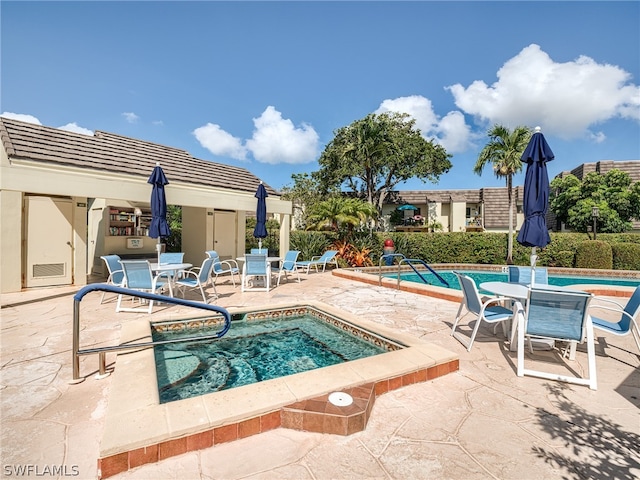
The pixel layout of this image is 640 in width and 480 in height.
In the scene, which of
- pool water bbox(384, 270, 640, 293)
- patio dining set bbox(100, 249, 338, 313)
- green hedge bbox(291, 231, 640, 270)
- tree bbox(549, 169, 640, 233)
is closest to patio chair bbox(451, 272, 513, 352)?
patio dining set bbox(100, 249, 338, 313)

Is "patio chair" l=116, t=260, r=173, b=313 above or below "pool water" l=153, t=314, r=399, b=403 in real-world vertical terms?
above

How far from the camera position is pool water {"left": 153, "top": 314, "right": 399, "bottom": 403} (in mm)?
3836

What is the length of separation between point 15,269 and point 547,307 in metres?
11.9

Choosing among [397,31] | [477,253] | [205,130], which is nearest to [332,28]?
[397,31]

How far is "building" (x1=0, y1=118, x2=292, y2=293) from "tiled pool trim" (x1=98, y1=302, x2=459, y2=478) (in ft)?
23.4

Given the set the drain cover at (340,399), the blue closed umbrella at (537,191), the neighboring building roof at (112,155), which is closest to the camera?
the drain cover at (340,399)

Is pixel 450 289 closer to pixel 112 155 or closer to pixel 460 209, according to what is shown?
pixel 112 155

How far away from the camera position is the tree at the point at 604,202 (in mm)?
20141

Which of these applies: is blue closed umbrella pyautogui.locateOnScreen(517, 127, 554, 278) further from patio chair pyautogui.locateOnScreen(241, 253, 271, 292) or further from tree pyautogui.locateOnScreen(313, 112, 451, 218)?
tree pyautogui.locateOnScreen(313, 112, 451, 218)

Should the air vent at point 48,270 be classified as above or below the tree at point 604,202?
below

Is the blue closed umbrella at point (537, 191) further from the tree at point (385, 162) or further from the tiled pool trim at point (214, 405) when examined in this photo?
the tree at point (385, 162)

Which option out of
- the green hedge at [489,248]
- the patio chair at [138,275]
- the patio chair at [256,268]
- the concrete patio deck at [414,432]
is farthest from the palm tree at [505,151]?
the patio chair at [138,275]

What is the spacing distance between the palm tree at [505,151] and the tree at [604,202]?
247 inches

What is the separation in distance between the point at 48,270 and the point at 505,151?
2253cm
